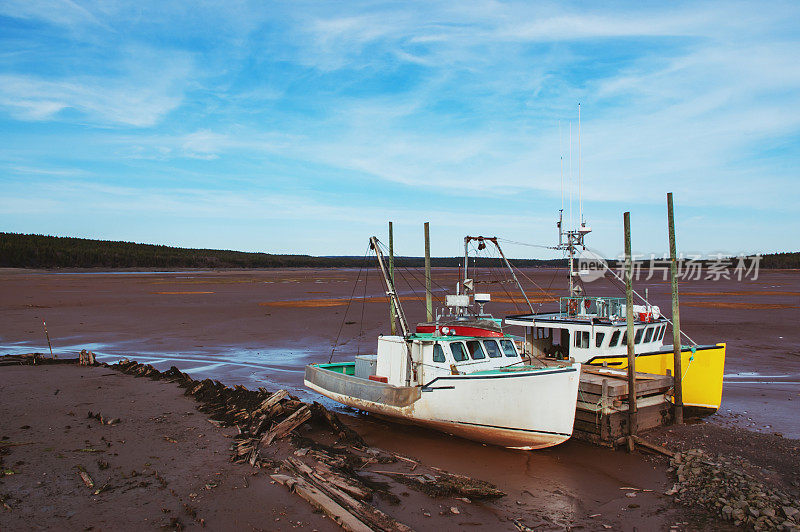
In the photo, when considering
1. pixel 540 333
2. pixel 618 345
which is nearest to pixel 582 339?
pixel 618 345

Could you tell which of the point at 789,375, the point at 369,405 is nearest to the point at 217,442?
the point at 369,405

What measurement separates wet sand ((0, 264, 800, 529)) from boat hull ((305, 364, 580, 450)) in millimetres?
509

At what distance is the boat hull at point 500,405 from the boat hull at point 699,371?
439 cm

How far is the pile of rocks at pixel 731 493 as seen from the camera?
805 centimetres

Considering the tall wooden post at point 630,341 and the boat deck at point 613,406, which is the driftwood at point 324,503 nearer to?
the boat deck at point 613,406

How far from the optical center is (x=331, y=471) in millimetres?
9102

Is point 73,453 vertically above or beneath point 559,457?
above

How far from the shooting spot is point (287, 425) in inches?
446

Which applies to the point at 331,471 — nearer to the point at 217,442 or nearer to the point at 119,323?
the point at 217,442

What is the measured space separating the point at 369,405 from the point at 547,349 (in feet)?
21.4

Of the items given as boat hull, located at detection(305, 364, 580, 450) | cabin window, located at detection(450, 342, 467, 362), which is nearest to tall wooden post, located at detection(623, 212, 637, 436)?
boat hull, located at detection(305, 364, 580, 450)

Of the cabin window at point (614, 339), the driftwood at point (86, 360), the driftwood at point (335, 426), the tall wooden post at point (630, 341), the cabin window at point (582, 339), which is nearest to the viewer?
the driftwood at point (335, 426)

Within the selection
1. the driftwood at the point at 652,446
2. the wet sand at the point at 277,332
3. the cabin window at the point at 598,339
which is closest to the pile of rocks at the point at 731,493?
the driftwood at the point at 652,446

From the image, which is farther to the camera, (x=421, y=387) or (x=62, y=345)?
(x=62, y=345)
